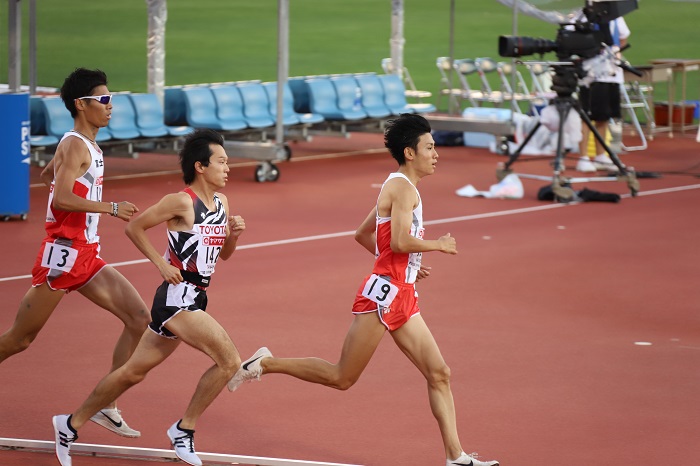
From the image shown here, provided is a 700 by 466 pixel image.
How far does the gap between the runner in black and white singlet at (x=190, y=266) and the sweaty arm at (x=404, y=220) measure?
88cm

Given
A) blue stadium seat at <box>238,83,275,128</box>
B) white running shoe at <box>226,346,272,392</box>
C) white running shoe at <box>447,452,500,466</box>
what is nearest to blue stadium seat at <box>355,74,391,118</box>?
blue stadium seat at <box>238,83,275,128</box>

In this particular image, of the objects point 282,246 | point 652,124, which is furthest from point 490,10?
point 282,246

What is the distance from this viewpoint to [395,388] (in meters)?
8.47

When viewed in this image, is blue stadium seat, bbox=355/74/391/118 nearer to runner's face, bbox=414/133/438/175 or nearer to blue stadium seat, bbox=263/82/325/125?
blue stadium seat, bbox=263/82/325/125

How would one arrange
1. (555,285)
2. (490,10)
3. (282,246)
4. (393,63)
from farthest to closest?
(490,10) → (393,63) → (282,246) → (555,285)

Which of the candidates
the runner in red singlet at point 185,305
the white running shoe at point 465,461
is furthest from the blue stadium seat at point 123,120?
the white running shoe at point 465,461

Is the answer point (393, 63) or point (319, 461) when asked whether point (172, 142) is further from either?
point (319, 461)

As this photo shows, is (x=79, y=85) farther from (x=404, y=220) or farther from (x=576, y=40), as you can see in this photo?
(x=576, y=40)

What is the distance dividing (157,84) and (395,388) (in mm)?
11635

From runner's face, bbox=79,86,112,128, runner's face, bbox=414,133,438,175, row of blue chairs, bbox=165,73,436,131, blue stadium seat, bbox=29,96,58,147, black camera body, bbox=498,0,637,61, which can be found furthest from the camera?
row of blue chairs, bbox=165,73,436,131

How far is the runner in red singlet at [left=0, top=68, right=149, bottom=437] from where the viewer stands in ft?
22.9

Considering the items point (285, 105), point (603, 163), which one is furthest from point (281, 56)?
point (603, 163)

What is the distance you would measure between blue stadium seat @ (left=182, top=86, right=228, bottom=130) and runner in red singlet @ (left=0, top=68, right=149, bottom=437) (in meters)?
11.8

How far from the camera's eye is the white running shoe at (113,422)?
23.1 feet
